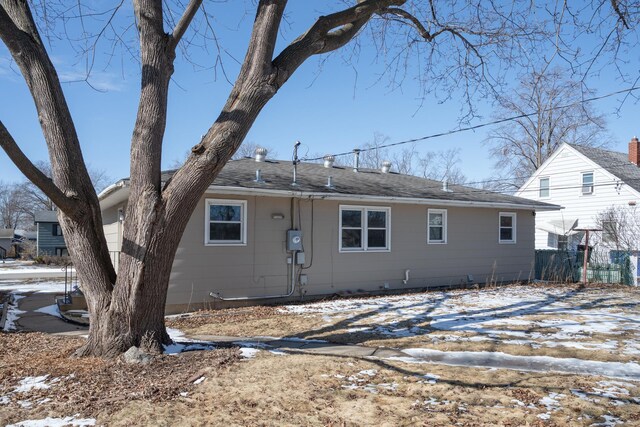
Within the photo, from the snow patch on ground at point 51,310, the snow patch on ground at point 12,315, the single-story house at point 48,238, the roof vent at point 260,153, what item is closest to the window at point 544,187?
the roof vent at point 260,153

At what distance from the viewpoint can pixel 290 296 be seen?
11469 mm

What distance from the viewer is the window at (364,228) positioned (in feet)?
40.9

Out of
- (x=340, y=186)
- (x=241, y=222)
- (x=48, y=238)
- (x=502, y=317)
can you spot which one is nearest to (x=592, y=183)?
(x=340, y=186)

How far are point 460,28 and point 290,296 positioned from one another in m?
6.78

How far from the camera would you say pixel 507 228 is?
16.1 m

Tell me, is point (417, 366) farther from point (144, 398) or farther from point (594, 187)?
point (594, 187)

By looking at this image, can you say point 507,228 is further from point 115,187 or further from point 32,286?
point 32,286

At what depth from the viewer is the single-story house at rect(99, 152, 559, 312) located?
10430 millimetres

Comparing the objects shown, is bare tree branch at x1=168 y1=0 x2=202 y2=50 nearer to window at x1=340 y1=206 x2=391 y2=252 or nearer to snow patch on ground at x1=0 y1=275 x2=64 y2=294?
window at x1=340 y1=206 x2=391 y2=252

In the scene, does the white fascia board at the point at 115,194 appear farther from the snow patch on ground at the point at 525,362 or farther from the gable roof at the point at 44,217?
the gable roof at the point at 44,217

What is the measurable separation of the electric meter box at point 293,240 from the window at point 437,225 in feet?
14.9

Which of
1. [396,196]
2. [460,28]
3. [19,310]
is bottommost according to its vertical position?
[19,310]

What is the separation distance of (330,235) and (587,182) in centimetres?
1591

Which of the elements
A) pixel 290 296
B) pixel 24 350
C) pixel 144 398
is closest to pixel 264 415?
pixel 144 398
